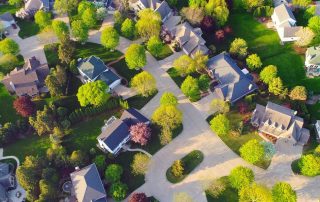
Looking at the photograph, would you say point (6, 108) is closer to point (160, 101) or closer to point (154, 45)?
point (160, 101)

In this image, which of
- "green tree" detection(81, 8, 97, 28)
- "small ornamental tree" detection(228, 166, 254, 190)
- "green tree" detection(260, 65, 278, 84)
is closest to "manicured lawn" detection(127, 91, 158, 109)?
"green tree" detection(81, 8, 97, 28)

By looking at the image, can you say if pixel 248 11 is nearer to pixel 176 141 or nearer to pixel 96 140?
pixel 176 141

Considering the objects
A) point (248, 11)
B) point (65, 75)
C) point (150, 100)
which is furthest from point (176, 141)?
point (248, 11)

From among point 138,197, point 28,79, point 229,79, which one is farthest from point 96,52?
point 138,197

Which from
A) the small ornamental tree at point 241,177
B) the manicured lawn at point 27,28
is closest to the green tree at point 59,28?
the manicured lawn at point 27,28

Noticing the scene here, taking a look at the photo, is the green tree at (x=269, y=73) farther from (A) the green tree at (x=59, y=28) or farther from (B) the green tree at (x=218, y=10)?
(A) the green tree at (x=59, y=28)

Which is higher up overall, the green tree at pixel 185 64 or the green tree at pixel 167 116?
the green tree at pixel 185 64

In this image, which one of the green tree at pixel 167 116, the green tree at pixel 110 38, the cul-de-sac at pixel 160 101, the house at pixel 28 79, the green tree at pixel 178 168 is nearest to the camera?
the cul-de-sac at pixel 160 101

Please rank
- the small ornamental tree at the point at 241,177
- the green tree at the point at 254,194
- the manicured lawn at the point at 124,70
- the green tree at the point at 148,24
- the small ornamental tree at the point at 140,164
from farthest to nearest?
the green tree at the point at 148,24 → the manicured lawn at the point at 124,70 → the small ornamental tree at the point at 140,164 → the small ornamental tree at the point at 241,177 → the green tree at the point at 254,194
